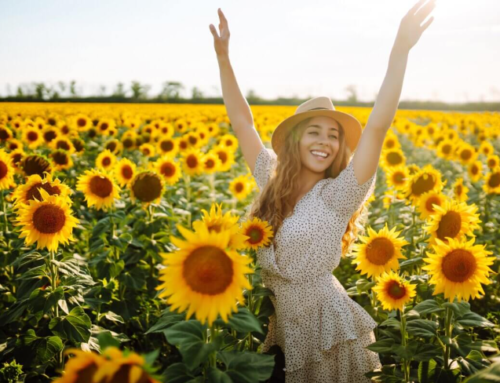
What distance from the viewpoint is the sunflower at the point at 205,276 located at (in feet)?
5.04

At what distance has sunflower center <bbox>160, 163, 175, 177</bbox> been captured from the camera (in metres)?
5.16

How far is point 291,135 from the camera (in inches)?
123

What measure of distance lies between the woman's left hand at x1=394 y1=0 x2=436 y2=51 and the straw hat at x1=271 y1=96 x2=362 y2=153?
67 centimetres

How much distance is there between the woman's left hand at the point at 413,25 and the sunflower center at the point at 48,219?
82.5 inches

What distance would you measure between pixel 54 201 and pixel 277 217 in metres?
1.32

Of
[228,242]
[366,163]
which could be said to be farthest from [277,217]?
[228,242]

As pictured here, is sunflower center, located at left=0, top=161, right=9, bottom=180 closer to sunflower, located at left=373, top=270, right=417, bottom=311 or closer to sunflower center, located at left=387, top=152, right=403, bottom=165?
sunflower, located at left=373, top=270, right=417, bottom=311

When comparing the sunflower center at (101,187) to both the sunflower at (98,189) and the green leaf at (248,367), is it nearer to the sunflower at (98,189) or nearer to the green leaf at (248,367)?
the sunflower at (98,189)

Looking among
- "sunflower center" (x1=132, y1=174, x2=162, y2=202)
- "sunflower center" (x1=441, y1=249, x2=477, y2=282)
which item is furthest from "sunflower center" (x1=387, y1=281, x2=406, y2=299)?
"sunflower center" (x1=132, y1=174, x2=162, y2=202)

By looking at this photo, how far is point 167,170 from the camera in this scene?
517 centimetres

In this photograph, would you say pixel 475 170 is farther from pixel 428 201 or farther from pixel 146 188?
pixel 146 188

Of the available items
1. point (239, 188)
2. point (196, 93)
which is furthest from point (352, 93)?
point (239, 188)

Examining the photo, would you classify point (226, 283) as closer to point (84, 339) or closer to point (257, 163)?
point (84, 339)

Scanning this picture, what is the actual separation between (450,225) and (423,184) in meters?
1.13
